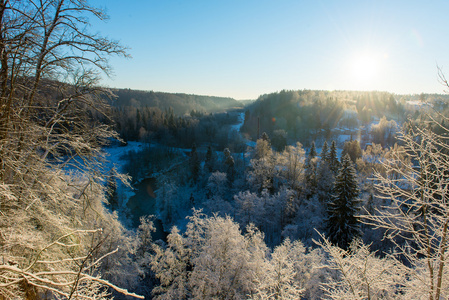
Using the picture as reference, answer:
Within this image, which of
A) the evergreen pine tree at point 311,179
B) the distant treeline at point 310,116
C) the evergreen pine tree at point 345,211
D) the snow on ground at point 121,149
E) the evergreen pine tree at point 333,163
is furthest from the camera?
the distant treeline at point 310,116

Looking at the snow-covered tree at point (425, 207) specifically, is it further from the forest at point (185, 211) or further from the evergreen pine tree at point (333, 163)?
the evergreen pine tree at point (333, 163)

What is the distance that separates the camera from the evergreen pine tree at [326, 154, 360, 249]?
1841 centimetres

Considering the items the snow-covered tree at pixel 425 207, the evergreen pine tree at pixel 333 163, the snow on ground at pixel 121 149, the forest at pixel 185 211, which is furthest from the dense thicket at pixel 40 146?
the snow on ground at pixel 121 149

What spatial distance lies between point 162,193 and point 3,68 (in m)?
35.6

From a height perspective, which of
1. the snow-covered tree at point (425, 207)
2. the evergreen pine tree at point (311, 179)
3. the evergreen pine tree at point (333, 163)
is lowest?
the evergreen pine tree at point (311, 179)

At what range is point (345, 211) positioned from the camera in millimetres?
18578

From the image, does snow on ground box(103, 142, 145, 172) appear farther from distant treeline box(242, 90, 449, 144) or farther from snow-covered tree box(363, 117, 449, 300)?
snow-covered tree box(363, 117, 449, 300)

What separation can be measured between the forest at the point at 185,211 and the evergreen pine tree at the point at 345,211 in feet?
0.36

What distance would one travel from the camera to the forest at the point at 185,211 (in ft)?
12.7

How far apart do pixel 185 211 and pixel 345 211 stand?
25.8 meters

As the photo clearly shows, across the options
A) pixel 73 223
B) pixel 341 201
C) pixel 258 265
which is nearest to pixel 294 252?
pixel 258 265

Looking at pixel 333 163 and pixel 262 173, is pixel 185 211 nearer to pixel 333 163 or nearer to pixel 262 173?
pixel 262 173

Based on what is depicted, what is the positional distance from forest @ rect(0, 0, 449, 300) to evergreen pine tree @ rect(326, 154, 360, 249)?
0.36 feet

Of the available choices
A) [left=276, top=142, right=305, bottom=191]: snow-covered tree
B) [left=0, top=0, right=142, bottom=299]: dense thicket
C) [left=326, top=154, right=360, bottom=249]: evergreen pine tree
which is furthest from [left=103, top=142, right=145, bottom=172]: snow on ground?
[left=0, top=0, right=142, bottom=299]: dense thicket
